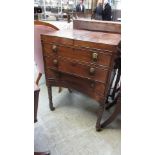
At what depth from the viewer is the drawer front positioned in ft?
4.27

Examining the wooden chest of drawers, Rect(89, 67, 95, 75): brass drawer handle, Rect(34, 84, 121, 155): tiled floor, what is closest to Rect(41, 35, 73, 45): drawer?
the wooden chest of drawers

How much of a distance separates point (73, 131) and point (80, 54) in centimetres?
70

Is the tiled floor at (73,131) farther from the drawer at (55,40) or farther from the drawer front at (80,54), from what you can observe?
the drawer at (55,40)

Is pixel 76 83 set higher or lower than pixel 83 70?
lower

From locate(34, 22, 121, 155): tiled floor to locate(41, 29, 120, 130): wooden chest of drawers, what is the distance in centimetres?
14

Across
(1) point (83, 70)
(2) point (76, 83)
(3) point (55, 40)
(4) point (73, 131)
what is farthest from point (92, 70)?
(4) point (73, 131)

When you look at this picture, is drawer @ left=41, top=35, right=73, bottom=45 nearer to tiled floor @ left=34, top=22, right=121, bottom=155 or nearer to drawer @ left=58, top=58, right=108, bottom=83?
drawer @ left=58, top=58, right=108, bottom=83

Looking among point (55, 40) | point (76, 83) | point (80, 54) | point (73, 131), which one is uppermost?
point (55, 40)

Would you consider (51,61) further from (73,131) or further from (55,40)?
(73,131)

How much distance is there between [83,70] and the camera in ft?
4.73

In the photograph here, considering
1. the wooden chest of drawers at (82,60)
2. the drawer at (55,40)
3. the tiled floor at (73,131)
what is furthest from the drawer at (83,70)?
the tiled floor at (73,131)

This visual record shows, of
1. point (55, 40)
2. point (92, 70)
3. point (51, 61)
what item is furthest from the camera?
point (51, 61)
